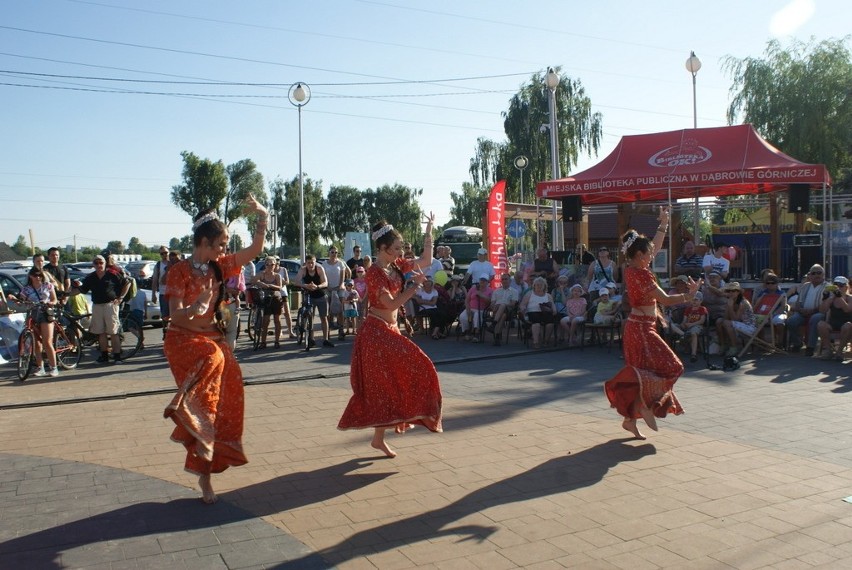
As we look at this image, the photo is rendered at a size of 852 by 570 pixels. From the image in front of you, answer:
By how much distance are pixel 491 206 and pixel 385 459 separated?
1195cm

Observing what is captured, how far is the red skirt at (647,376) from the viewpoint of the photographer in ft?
21.6

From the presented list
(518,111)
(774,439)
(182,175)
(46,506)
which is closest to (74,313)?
(46,506)

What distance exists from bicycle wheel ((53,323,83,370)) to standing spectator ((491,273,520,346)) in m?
6.64

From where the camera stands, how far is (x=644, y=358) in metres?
6.68

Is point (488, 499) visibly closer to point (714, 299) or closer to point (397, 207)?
point (714, 299)

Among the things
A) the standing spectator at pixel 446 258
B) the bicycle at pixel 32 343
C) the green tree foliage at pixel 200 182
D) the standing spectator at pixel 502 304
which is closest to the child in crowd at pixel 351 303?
the standing spectator at pixel 446 258

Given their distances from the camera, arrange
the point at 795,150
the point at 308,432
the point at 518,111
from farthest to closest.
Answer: the point at 518,111 → the point at 795,150 → the point at 308,432

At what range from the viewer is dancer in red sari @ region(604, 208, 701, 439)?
6.61m

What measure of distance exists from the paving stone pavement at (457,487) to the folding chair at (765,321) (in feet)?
8.45

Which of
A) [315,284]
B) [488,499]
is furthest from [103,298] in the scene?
[488,499]

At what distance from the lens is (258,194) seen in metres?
60.5

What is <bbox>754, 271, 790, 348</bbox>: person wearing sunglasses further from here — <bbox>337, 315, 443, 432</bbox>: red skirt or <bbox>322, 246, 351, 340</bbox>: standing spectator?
<bbox>337, 315, 443, 432</bbox>: red skirt

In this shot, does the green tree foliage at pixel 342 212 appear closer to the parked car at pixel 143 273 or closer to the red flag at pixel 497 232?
the parked car at pixel 143 273

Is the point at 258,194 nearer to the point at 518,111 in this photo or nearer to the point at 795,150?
the point at 518,111
